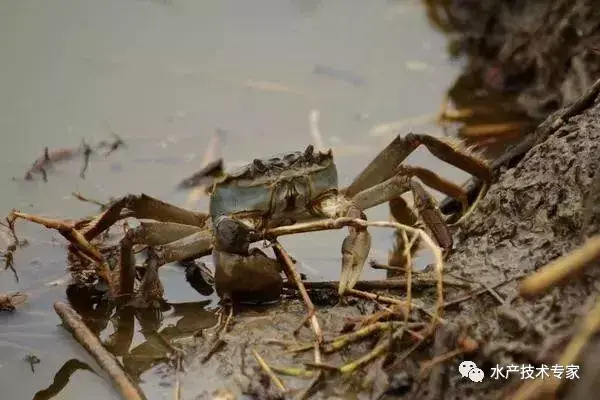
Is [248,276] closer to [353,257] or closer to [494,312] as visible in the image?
[353,257]

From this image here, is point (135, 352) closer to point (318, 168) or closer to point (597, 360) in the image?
point (318, 168)

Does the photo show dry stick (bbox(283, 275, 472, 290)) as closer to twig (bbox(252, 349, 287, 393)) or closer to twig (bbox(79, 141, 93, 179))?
twig (bbox(252, 349, 287, 393))

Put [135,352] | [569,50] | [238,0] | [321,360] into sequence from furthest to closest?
[238,0] → [569,50] → [135,352] → [321,360]

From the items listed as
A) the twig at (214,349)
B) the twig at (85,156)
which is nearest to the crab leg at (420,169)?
the twig at (214,349)

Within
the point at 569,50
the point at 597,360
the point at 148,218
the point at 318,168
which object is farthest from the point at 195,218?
the point at 569,50

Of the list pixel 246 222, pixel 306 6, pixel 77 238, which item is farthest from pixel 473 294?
pixel 306 6

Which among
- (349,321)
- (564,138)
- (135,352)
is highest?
(564,138)

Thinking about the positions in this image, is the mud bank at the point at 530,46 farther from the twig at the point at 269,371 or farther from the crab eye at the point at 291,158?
the twig at the point at 269,371
